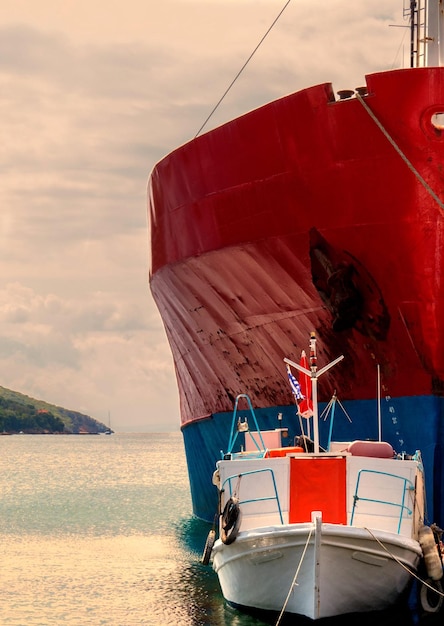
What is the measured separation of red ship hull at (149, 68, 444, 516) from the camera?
15.4 m

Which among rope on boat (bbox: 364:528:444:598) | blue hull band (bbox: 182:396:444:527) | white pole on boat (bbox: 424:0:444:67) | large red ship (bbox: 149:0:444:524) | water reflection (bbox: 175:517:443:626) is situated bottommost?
water reflection (bbox: 175:517:443:626)

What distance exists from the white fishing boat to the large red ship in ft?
6.38

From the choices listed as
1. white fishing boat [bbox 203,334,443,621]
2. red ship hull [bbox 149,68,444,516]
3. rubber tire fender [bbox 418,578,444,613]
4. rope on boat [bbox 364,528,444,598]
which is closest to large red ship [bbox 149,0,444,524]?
red ship hull [bbox 149,68,444,516]

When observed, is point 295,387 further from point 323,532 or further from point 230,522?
point 323,532

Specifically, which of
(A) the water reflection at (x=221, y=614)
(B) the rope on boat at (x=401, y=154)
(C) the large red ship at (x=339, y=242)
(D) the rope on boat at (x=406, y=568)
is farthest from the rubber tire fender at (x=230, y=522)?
(B) the rope on boat at (x=401, y=154)

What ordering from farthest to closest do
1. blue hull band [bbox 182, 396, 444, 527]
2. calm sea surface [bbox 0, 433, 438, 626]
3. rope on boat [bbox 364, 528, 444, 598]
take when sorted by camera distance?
1. blue hull band [bbox 182, 396, 444, 527]
2. calm sea surface [bbox 0, 433, 438, 626]
3. rope on boat [bbox 364, 528, 444, 598]

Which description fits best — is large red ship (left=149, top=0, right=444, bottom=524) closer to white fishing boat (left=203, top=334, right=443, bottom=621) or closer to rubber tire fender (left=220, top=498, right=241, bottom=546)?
white fishing boat (left=203, top=334, right=443, bottom=621)

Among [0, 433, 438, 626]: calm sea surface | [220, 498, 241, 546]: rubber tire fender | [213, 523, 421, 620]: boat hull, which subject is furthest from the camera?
[0, 433, 438, 626]: calm sea surface

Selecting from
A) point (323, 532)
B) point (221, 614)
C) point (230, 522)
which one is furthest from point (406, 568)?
point (221, 614)

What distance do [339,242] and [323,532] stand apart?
5484mm

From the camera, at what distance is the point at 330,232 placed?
53.2 ft

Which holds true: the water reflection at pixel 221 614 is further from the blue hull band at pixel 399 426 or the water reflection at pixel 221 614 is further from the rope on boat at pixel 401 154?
the rope on boat at pixel 401 154

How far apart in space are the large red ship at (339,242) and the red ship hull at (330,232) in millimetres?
20

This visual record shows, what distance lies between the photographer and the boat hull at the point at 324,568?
1188cm
